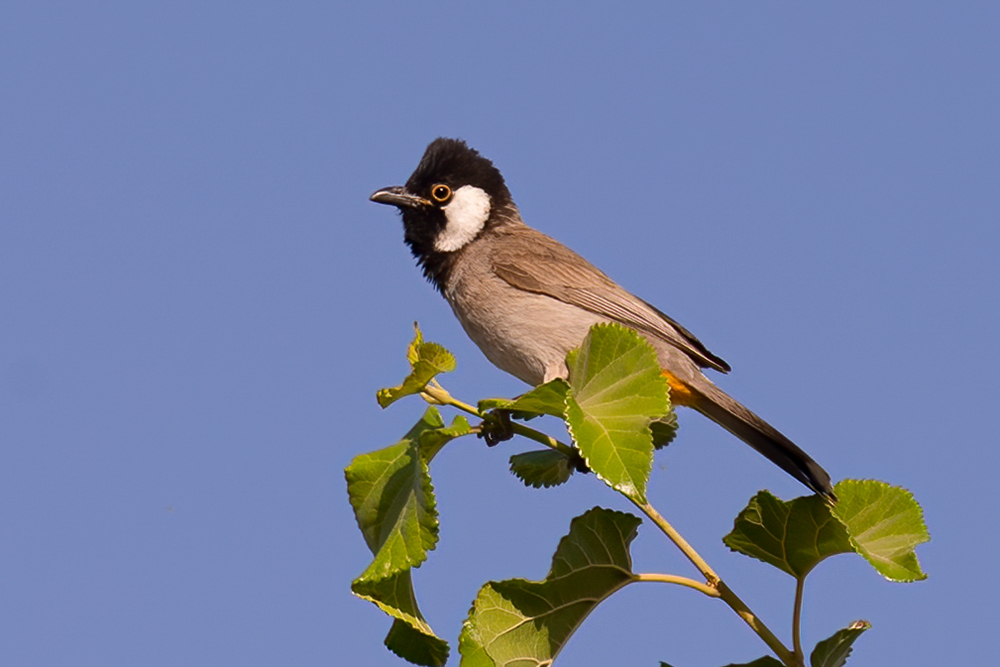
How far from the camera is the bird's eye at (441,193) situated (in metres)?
5.67

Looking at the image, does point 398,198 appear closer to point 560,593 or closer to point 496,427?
point 496,427

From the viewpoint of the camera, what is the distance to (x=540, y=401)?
8.10 ft

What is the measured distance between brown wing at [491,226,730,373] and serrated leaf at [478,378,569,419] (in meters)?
2.47

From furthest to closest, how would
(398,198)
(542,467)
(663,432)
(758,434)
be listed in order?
(398,198), (758,434), (663,432), (542,467)

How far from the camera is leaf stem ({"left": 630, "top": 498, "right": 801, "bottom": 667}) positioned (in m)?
2.07

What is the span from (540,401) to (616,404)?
170mm

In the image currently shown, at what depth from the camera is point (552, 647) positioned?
2520 millimetres

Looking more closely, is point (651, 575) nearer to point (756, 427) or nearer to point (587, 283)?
point (756, 427)

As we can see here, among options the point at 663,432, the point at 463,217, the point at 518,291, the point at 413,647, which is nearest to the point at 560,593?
the point at 413,647

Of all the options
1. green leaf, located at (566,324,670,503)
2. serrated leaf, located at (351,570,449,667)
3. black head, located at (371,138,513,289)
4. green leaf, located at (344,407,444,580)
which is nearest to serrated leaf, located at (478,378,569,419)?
green leaf, located at (566,324,670,503)

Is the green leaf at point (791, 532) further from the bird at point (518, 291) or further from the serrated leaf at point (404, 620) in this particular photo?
the bird at point (518, 291)

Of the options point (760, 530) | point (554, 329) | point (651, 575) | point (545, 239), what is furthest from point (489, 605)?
point (545, 239)

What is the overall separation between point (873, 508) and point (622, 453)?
1.90ft

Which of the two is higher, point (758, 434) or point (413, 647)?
point (758, 434)
